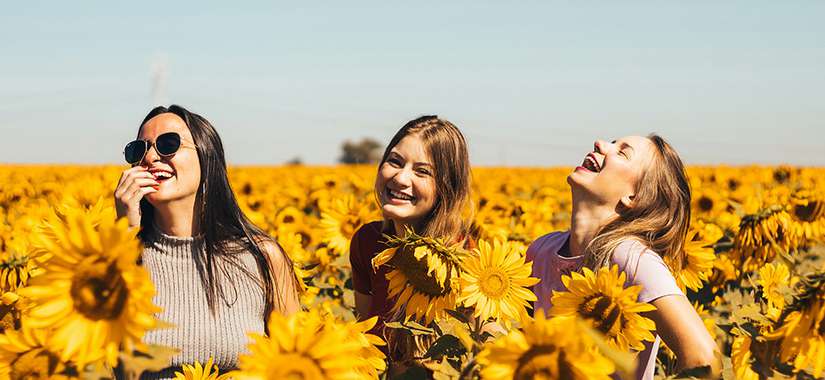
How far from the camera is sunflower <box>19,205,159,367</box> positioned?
1.54m

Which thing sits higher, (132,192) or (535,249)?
(132,192)

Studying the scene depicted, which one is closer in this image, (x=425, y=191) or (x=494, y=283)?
(x=494, y=283)

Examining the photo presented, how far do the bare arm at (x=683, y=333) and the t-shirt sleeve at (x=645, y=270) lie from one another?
3 centimetres

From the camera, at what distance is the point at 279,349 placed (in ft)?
5.28

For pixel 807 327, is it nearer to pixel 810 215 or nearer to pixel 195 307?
pixel 195 307

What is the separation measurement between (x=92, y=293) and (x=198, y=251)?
5.04ft

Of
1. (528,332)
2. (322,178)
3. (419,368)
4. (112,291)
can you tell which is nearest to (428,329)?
(419,368)

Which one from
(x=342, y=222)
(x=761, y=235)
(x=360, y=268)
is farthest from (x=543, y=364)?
(x=342, y=222)

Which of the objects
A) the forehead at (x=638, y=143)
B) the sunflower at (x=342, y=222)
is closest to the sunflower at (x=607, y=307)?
the forehead at (x=638, y=143)

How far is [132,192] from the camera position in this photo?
2797 mm

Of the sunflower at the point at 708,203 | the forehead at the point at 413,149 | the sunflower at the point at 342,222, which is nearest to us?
the forehead at the point at 413,149

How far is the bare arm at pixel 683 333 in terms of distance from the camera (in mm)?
2598

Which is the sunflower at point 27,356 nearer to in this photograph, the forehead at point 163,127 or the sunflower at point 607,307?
the sunflower at point 607,307

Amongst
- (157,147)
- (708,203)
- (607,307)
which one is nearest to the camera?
(607,307)
